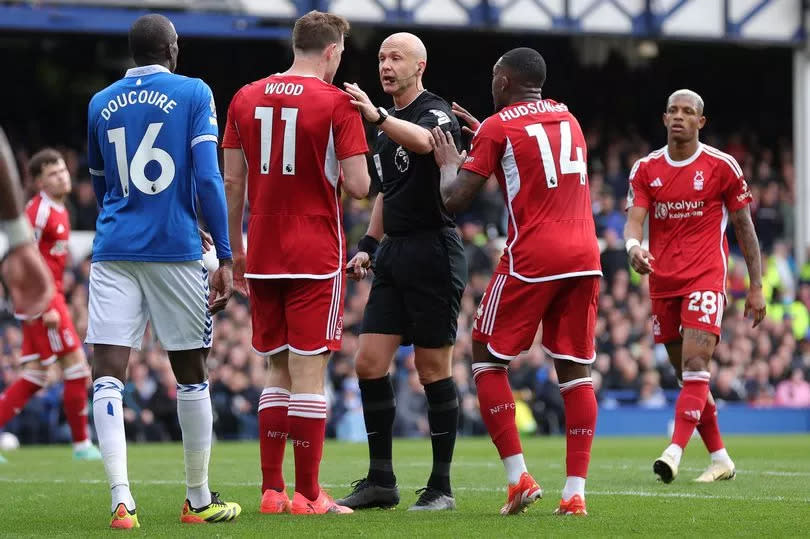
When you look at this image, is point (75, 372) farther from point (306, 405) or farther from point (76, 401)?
point (306, 405)

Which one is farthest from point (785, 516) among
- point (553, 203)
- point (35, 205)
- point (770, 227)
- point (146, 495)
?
point (770, 227)

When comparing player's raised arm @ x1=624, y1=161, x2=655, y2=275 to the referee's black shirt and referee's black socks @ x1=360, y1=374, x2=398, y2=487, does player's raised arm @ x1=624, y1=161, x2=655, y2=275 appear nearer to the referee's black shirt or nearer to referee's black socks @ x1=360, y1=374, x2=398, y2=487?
the referee's black shirt

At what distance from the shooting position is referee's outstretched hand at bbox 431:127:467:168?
7.44 metres

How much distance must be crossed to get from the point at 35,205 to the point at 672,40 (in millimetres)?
17514

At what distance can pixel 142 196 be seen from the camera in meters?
6.86

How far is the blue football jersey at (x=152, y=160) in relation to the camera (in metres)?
6.82

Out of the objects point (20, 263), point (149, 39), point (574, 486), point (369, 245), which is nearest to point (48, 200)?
point (369, 245)

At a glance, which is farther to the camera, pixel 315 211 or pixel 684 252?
pixel 684 252

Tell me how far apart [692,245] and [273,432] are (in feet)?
12.3

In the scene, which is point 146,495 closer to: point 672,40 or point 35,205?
point 35,205

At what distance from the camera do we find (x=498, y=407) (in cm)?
732

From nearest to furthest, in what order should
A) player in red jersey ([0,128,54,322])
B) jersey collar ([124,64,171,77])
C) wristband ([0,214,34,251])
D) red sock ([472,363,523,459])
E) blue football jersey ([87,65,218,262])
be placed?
player in red jersey ([0,128,54,322]) < wristband ([0,214,34,251]) < blue football jersey ([87,65,218,262]) < jersey collar ([124,64,171,77]) < red sock ([472,363,523,459])

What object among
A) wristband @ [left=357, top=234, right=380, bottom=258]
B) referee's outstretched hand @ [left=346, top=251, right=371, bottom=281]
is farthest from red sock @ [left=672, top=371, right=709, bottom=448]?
referee's outstretched hand @ [left=346, top=251, right=371, bottom=281]

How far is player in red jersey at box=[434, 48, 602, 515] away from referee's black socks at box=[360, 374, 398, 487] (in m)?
0.79
